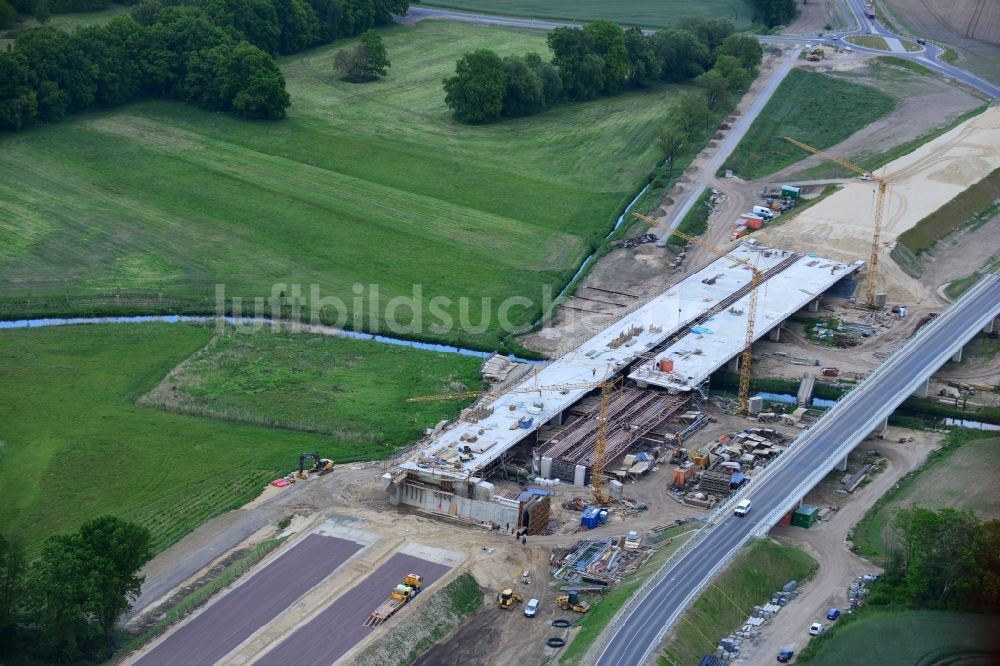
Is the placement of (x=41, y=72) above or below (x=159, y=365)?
above

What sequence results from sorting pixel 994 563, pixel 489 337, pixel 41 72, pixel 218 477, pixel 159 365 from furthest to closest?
pixel 41 72, pixel 489 337, pixel 159 365, pixel 218 477, pixel 994 563

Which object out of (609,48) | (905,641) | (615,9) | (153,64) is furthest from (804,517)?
(615,9)

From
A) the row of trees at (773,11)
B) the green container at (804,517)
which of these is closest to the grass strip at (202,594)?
the green container at (804,517)

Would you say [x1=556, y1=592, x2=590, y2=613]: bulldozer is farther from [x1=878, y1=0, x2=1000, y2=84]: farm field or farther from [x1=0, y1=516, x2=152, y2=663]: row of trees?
[x1=878, y1=0, x2=1000, y2=84]: farm field

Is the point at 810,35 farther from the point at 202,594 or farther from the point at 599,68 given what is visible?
the point at 202,594

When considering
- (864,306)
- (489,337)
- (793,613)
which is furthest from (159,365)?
(864,306)

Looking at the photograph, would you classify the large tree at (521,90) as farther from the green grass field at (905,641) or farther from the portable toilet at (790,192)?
the green grass field at (905,641)

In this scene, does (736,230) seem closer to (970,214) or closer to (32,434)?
(970,214)
